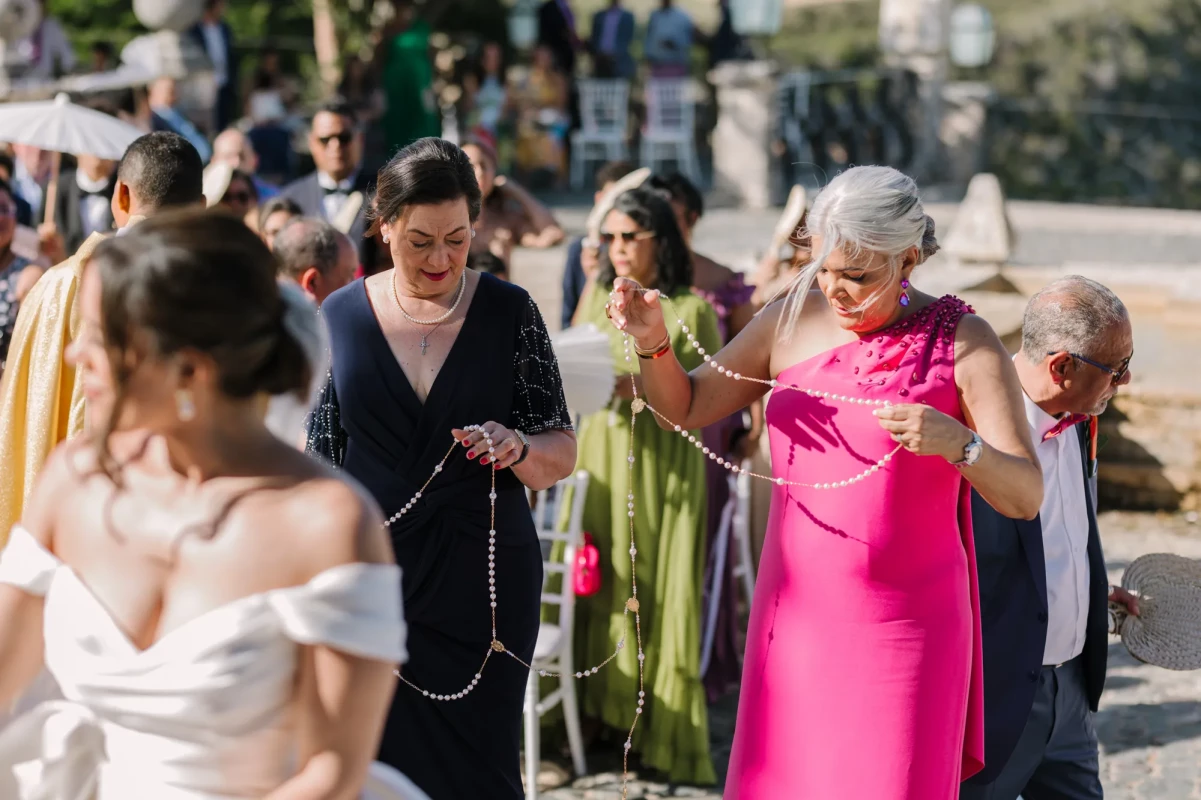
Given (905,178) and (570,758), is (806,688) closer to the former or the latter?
(905,178)

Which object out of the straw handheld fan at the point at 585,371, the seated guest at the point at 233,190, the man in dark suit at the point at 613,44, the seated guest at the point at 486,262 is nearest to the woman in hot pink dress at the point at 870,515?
the straw handheld fan at the point at 585,371

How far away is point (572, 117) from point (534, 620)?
14563 mm

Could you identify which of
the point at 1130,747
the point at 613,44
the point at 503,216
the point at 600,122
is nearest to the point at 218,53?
the point at 600,122

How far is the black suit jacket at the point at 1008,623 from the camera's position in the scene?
3.63 metres

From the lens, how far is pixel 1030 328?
12.2 feet

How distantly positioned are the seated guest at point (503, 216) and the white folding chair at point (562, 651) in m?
1.82

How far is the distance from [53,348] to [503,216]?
4.07 m

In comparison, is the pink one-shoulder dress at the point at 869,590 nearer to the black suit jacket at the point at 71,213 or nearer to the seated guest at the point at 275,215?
the seated guest at the point at 275,215

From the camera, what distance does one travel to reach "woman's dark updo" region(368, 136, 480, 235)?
3.53 meters

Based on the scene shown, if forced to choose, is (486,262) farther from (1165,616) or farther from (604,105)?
(604,105)

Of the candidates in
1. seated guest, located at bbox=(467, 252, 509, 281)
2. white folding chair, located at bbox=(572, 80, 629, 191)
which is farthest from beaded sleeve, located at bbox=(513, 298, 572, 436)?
white folding chair, located at bbox=(572, 80, 629, 191)

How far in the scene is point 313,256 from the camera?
15.7 ft

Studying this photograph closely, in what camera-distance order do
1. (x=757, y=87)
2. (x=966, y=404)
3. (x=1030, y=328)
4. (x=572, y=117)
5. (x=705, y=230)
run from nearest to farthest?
(x=966, y=404) < (x=1030, y=328) < (x=705, y=230) < (x=757, y=87) < (x=572, y=117)

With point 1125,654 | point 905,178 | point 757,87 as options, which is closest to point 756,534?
point 1125,654
